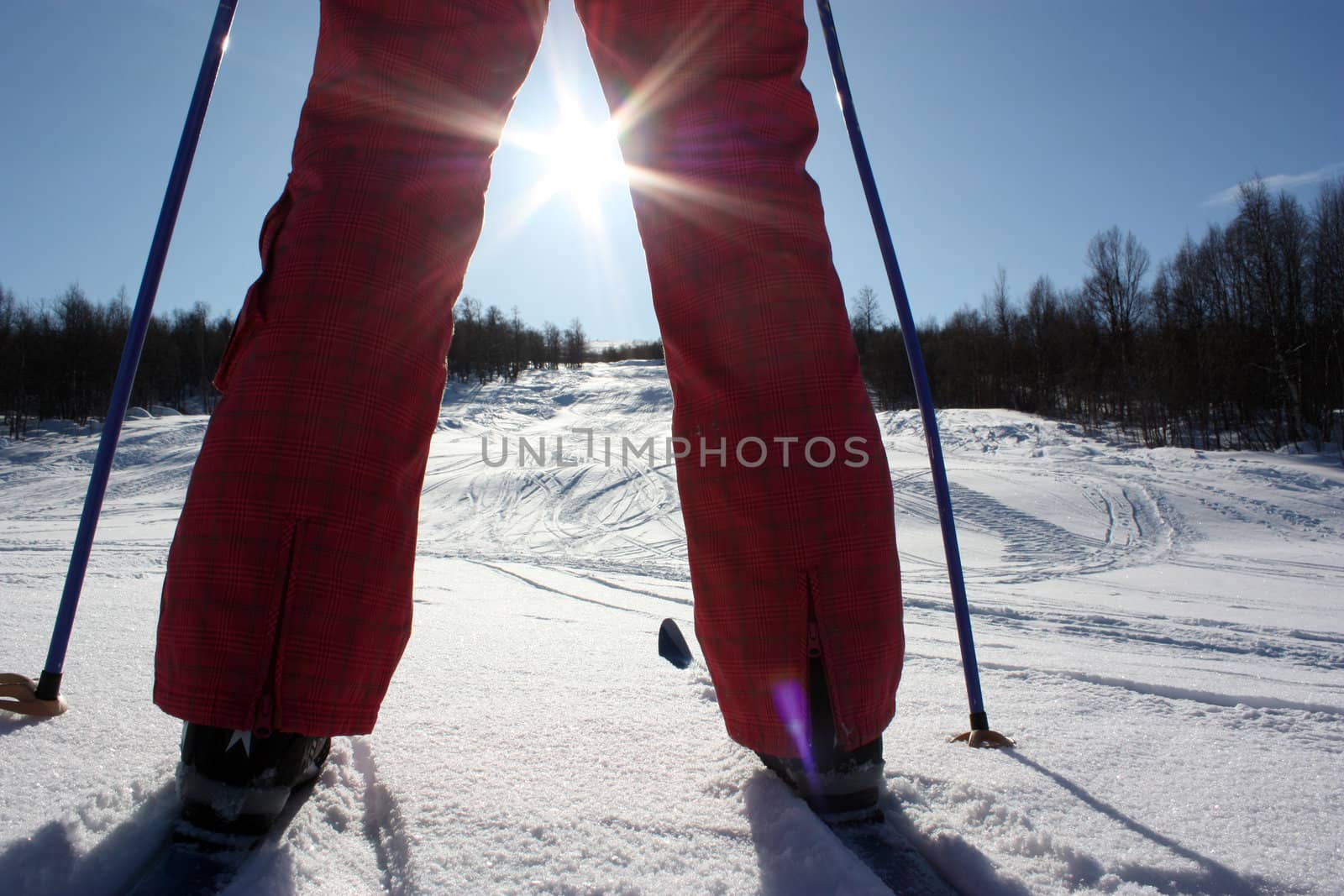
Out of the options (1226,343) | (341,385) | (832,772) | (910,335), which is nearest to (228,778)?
(341,385)

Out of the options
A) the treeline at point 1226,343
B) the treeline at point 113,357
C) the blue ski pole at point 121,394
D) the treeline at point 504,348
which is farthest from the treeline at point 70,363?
the treeline at point 1226,343

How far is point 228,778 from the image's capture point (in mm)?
467

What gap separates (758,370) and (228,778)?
51cm

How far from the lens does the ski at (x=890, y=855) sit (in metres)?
0.47

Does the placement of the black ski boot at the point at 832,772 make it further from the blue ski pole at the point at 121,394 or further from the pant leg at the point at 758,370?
the blue ski pole at the point at 121,394

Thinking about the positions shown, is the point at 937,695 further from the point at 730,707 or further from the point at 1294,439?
the point at 1294,439

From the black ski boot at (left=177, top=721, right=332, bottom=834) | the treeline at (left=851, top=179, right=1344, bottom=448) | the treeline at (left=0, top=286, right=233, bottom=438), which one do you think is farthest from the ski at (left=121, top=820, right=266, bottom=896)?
the treeline at (left=0, top=286, right=233, bottom=438)

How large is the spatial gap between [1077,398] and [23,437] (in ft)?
115

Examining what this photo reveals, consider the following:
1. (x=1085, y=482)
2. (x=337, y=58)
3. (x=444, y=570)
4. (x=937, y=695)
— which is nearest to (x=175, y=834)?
(x=337, y=58)

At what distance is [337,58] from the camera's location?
0.59 meters

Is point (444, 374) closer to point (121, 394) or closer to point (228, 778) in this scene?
point (228, 778)

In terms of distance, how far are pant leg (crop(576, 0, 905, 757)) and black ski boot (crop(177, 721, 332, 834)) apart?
0.35 metres

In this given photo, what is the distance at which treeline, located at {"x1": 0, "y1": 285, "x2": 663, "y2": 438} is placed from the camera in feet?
79.9

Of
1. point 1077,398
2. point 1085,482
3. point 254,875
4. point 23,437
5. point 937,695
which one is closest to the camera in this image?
point 254,875
